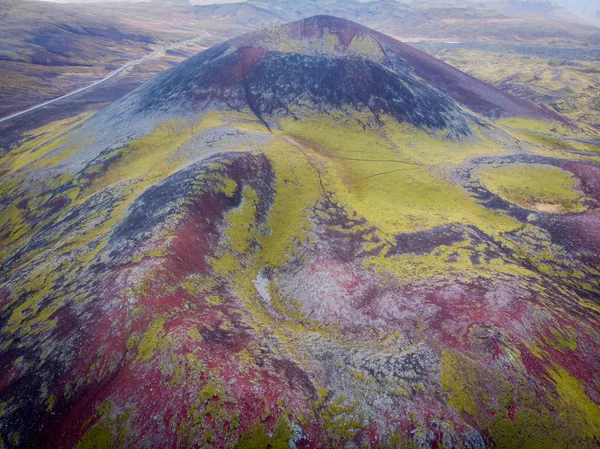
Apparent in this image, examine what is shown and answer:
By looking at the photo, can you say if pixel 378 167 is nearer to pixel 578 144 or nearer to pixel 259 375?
pixel 259 375

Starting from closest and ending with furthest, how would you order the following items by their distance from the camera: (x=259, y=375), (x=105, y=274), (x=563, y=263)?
1. (x=259, y=375)
2. (x=105, y=274)
3. (x=563, y=263)

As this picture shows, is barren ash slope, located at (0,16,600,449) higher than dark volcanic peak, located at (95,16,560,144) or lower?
lower

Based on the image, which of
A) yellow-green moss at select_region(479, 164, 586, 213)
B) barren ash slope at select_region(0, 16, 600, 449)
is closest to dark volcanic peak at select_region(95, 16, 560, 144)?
barren ash slope at select_region(0, 16, 600, 449)

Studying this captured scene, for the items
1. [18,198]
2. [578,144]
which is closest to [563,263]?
[578,144]

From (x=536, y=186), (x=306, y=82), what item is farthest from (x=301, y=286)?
(x=306, y=82)

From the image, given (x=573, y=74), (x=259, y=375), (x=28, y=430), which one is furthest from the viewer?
(x=573, y=74)

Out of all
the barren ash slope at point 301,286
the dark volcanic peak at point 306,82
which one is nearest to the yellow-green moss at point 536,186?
the barren ash slope at point 301,286

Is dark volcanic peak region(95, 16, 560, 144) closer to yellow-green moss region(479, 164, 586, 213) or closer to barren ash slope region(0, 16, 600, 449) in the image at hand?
barren ash slope region(0, 16, 600, 449)
